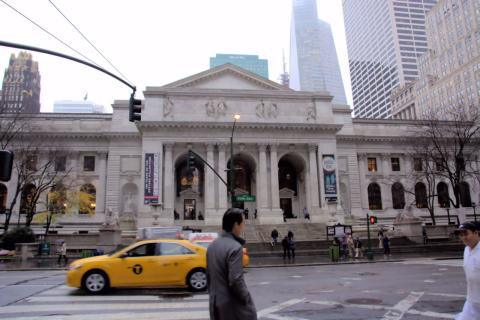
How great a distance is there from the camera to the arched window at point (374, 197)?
54581mm

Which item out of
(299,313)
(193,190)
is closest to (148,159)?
(193,190)

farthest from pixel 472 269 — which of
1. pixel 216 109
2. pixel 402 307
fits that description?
pixel 216 109

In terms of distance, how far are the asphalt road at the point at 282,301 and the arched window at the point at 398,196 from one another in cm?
4410

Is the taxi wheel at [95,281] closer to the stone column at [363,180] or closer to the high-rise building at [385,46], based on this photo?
the stone column at [363,180]

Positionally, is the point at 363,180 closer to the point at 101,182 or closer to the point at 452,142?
the point at 452,142

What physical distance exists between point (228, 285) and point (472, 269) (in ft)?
10.5

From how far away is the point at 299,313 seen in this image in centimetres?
845

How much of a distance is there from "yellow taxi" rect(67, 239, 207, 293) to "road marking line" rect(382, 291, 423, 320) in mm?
5313

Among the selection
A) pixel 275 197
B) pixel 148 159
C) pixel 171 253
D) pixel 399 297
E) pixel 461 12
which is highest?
pixel 461 12

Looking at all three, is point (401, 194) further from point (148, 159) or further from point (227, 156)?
point (148, 159)

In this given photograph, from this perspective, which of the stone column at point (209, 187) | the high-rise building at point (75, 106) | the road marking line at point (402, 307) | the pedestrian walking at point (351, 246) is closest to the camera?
the road marking line at point (402, 307)

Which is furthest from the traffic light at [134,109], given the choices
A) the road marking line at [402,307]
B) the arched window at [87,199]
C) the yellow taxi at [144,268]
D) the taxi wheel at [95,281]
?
the arched window at [87,199]

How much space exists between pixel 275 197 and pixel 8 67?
121 m

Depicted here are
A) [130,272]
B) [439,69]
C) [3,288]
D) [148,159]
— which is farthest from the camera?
[439,69]
